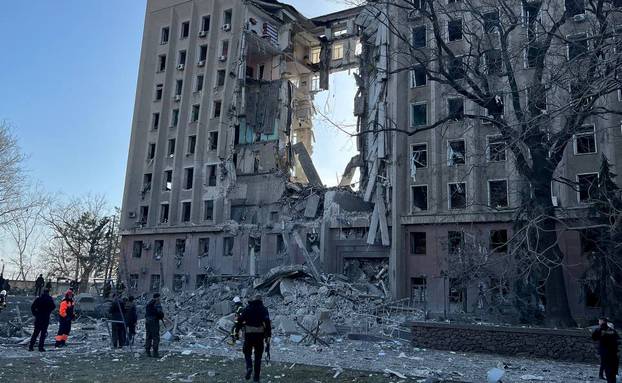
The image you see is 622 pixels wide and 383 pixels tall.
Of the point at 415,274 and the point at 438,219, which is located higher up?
the point at 438,219

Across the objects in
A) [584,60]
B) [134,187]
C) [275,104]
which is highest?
[275,104]

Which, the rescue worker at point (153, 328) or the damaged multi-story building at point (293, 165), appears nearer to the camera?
the rescue worker at point (153, 328)

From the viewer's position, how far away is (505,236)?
28.2 metres

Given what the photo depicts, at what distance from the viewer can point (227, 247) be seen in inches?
1513

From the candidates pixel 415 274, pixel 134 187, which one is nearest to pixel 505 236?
pixel 415 274

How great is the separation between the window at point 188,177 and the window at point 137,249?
6.51m

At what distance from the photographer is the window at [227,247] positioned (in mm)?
38125

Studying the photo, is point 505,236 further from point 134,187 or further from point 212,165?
point 134,187

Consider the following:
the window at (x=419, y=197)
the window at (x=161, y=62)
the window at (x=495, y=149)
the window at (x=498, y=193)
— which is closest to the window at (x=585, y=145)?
the window at (x=498, y=193)

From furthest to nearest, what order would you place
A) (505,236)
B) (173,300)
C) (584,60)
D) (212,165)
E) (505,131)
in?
(212,165)
(173,300)
(505,236)
(505,131)
(584,60)

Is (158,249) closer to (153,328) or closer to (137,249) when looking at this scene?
(137,249)

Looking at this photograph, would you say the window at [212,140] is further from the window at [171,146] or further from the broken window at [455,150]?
the broken window at [455,150]

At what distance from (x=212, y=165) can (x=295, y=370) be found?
31.5m

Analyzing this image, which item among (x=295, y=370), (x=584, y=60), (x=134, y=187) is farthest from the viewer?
(x=134, y=187)
